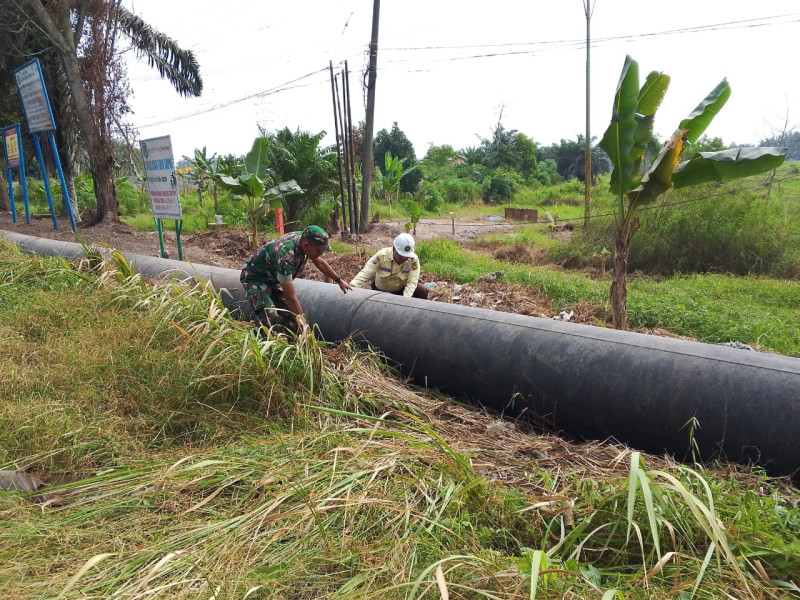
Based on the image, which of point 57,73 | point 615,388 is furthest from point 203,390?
point 57,73

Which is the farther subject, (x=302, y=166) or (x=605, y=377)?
(x=302, y=166)

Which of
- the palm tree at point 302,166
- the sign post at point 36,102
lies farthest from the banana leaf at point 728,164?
the palm tree at point 302,166

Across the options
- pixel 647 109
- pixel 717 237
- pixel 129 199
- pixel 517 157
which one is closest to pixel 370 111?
pixel 717 237

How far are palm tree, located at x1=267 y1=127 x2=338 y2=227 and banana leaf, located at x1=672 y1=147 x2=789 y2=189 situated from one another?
11369 millimetres

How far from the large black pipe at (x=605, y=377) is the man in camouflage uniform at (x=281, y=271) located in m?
0.54

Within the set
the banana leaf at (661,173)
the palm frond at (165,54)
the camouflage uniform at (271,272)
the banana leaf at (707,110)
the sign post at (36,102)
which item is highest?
the palm frond at (165,54)

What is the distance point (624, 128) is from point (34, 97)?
37.2 feet

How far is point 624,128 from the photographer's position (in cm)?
466

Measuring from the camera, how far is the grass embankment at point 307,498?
161 cm

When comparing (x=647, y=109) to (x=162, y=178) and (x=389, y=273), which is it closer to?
(x=389, y=273)

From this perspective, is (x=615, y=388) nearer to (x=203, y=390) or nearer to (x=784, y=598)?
(x=784, y=598)

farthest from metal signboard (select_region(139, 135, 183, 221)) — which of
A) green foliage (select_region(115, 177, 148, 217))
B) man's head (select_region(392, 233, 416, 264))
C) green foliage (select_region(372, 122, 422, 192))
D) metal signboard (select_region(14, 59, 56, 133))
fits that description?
green foliage (select_region(372, 122, 422, 192))

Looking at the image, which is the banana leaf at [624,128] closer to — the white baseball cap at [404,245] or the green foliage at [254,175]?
A: the white baseball cap at [404,245]

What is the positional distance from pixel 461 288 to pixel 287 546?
6297 millimetres
